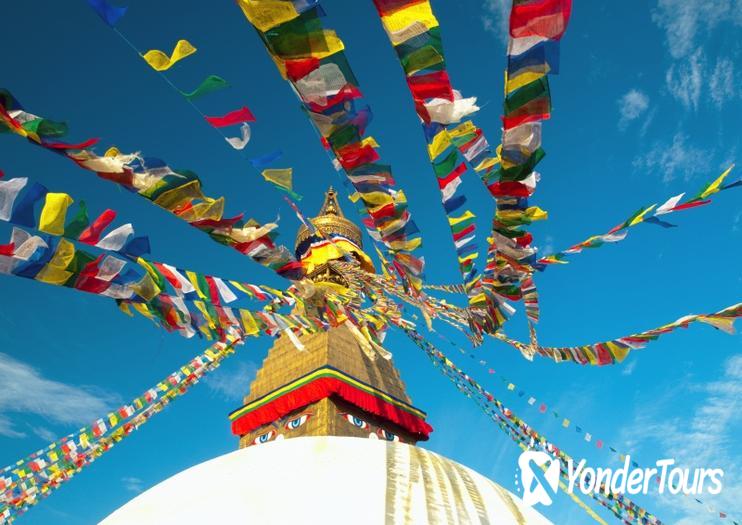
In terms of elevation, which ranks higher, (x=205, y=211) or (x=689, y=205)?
(x=689, y=205)

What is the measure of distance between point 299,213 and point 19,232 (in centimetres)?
176

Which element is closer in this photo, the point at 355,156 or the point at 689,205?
the point at 355,156

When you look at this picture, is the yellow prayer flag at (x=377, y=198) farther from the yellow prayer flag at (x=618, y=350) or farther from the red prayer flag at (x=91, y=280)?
the yellow prayer flag at (x=618, y=350)

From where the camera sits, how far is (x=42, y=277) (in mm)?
3111

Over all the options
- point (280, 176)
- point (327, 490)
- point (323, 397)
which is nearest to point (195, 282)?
point (280, 176)

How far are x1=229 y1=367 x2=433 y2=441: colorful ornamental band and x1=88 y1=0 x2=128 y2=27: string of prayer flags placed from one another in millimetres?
7464

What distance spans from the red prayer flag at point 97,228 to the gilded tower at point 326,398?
547cm

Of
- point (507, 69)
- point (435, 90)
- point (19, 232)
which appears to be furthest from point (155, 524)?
point (507, 69)

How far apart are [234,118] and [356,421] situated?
7.29 metres

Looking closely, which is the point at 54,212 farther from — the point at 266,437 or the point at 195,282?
the point at 266,437

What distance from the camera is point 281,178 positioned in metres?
3.36

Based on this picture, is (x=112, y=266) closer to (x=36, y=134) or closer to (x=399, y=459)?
(x=36, y=134)

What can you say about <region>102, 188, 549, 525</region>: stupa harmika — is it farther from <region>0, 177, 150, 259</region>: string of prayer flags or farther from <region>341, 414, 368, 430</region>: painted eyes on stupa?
<region>341, 414, 368, 430</region>: painted eyes on stupa

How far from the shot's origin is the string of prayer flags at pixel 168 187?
8.36 ft
